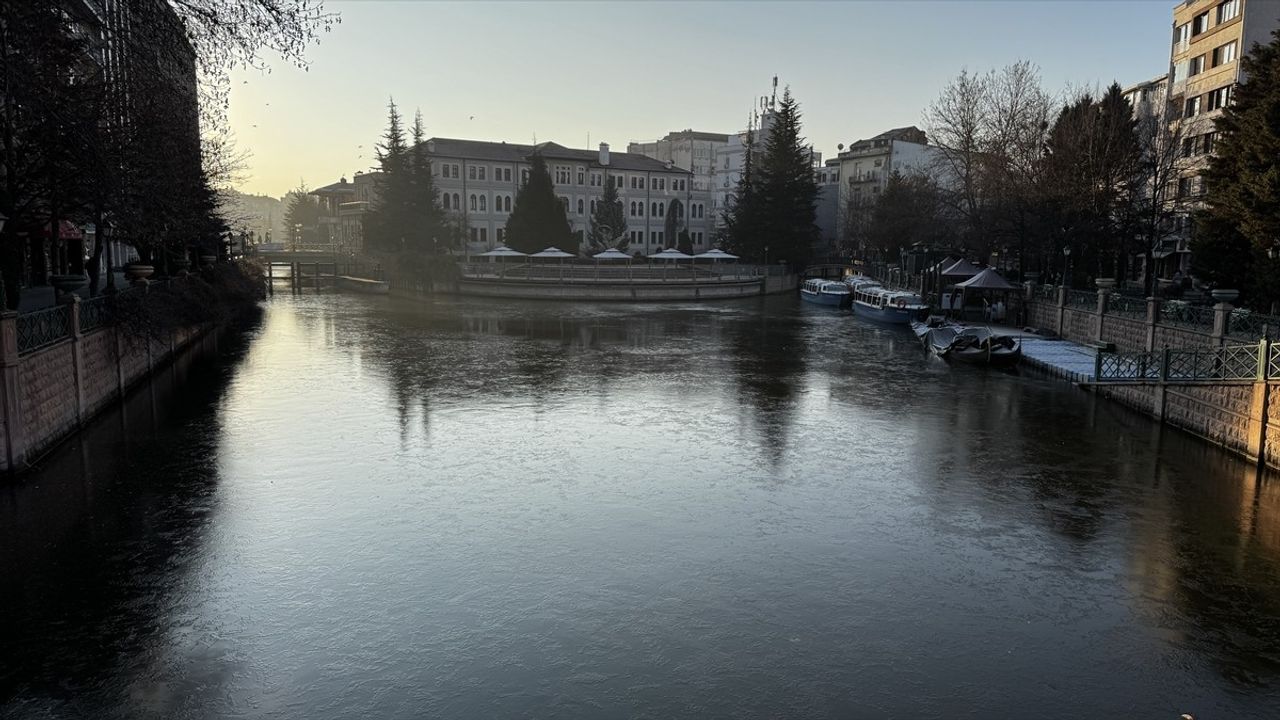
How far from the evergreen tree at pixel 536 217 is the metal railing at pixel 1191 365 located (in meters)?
55.3

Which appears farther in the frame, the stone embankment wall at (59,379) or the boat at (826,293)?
the boat at (826,293)

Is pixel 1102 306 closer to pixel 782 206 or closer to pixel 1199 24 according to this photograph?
pixel 1199 24

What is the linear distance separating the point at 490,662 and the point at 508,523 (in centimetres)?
474

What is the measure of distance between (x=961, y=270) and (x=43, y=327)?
1648 inches

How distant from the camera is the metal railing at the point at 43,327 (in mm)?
15883

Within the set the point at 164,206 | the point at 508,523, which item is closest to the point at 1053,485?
the point at 508,523

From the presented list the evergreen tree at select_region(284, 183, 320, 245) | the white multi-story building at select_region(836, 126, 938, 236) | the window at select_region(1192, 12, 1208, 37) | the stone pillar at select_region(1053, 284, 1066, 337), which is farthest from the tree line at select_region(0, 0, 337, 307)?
the evergreen tree at select_region(284, 183, 320, 245)

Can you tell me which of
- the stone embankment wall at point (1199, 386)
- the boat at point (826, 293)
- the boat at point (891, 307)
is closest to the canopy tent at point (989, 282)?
the boat at point (891, 307)

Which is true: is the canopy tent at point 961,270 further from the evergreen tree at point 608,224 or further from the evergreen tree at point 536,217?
the evergreen tree at point 608,224

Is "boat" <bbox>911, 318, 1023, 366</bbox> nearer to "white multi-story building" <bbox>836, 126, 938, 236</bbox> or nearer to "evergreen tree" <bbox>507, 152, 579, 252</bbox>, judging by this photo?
"evergreen tree" <bbox>507, 152, 579, 252</bbox>

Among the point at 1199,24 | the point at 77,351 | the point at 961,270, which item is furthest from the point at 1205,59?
the point at 77,351

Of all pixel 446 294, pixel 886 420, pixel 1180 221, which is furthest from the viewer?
pixel 446 294

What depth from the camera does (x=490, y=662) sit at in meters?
9.34

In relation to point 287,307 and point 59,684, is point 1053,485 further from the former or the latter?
point 287,307
